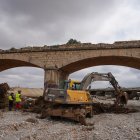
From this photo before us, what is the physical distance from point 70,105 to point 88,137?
4.58 m

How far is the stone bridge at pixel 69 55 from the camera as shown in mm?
23859

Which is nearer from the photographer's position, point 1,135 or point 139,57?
point 1,135

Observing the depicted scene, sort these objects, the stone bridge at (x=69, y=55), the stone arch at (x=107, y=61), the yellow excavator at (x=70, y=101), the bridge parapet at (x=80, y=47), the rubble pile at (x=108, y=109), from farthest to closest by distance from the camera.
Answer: the stone arch at (x=107, y=61)
the stone bridge at (x=69, y=55)
the bridge parapet at (x=80, y=47)
the rubble pile at (x=108, y=109)
the yellow excavator at (x=70, y=101)

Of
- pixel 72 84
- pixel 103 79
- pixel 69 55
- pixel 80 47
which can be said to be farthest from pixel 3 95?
pixel 80 47

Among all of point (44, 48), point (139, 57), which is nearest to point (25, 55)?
point (44, 48)

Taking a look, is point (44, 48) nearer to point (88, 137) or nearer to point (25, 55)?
point (25, 55)

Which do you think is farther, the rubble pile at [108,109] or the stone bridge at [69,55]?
the stone bridge at [69,55]

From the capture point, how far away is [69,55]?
83.9 ft

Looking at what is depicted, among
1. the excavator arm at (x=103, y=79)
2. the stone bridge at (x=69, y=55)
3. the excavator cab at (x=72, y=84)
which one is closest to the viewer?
the excavator cab at (x=72, y=84)

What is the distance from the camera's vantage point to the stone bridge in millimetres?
23859

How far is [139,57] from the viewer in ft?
76.6

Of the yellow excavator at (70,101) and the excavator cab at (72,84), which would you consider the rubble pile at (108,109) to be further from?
the excavator cab at (72,84)

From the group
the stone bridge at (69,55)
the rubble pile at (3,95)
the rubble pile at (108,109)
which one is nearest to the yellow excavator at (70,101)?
the rubble pile at (108,109)

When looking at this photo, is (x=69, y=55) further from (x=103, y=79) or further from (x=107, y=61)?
(x=103, y=79)
